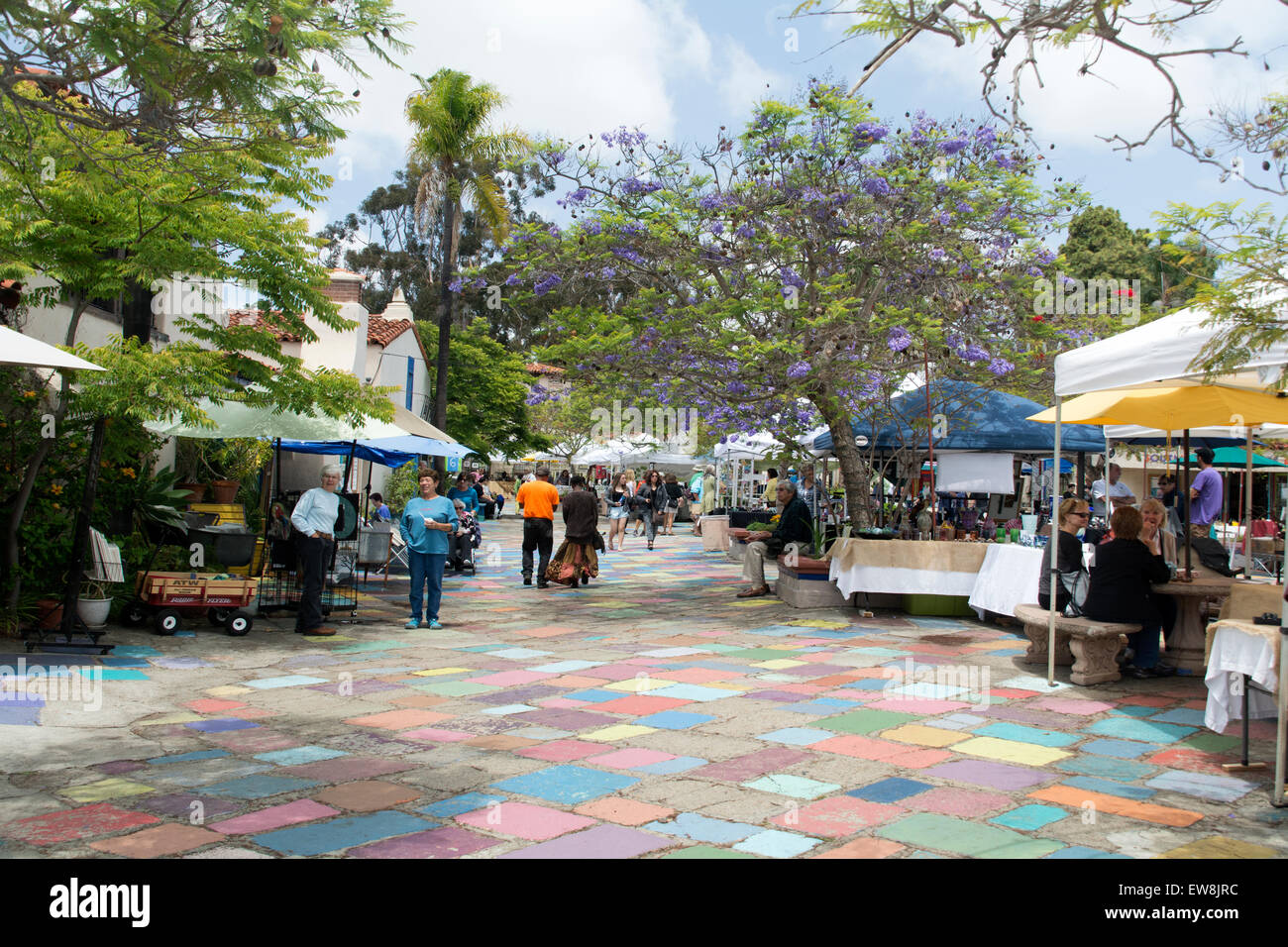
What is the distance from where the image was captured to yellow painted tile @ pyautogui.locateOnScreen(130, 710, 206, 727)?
610cm

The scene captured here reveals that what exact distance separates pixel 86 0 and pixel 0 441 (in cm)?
595

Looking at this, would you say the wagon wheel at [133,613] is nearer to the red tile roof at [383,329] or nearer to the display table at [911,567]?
the display table at [911,567]

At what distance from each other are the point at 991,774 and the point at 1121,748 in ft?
3.61

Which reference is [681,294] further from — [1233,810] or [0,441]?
[1233,810]

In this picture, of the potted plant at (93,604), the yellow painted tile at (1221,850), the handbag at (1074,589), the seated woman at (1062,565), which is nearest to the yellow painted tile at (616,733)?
the yellow painted tile at (1221,850)

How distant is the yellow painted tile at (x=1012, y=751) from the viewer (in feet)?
17.7

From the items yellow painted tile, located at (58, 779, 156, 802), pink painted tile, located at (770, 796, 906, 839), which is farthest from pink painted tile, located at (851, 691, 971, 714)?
yellow painted tile, located at (58, 779, 156, 802)

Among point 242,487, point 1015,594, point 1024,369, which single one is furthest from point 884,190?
point 242,487

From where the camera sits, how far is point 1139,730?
6.09 meters

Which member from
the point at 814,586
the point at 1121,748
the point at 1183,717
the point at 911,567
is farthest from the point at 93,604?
the point at 1183,717

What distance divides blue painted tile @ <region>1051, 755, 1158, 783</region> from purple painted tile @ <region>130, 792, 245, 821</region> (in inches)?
164

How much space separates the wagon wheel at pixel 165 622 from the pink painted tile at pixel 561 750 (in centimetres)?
528

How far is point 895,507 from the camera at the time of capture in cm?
1330

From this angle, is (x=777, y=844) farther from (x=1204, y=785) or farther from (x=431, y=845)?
(x=1204, y=785)
